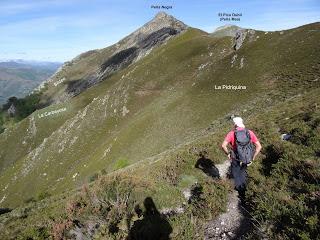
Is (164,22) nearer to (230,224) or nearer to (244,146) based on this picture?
(244,146)

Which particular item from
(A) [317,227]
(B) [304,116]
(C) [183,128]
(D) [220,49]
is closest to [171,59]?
(D) [220,49]

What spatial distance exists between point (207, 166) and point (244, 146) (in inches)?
232

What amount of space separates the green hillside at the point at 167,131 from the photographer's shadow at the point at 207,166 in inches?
16.5

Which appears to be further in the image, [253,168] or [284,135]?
[284,135]

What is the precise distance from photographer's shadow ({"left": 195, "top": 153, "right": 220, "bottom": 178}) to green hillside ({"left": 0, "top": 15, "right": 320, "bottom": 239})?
0.42 meters

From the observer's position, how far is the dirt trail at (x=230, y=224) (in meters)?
10.9

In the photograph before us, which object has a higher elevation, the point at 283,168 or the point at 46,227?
the point at 283,168

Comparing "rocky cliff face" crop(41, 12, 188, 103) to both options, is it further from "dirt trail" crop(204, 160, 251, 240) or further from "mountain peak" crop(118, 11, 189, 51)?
"dirt trail" crop(204, 160, 251, 240)

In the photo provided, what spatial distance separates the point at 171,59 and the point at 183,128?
4355 cm

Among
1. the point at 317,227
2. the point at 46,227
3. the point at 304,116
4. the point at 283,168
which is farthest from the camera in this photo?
the point at 304,116

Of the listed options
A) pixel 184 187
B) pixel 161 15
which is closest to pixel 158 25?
pixel 161 15

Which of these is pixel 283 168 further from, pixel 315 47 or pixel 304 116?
pixel 315 47

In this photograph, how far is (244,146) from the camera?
12.3m

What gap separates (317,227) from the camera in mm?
8414
